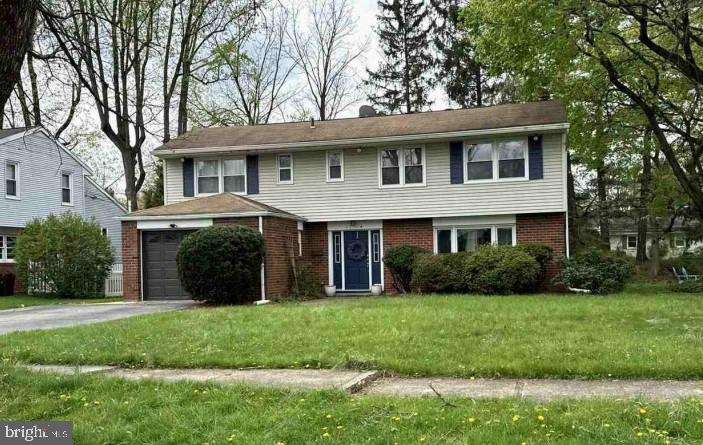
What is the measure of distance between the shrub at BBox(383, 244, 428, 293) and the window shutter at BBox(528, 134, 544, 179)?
395 cm

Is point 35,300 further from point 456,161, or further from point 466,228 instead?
point 456,161

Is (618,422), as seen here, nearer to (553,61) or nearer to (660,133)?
(553,61)

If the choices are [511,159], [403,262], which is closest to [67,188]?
[403,262]

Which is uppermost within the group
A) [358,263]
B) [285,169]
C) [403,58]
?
[403,58]

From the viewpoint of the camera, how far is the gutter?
18.3 metres

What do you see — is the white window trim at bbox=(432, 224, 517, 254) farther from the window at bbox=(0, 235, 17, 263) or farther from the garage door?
the window at bbox=(0, 235, 17, 263)

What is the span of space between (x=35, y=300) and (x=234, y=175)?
26.2 feet

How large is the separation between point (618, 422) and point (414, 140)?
15.4 meters

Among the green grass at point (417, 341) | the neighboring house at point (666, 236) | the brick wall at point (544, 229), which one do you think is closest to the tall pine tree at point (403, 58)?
the neighboring house at point (666, 236)

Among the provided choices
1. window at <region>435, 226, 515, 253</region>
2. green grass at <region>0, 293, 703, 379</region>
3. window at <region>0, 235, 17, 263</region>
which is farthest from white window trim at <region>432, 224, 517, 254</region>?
window at <region>0, 235, 17, 263</region>

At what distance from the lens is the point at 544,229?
1891 centimetres

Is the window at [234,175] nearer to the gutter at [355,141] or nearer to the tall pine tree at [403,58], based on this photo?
the gutter at [355,141]

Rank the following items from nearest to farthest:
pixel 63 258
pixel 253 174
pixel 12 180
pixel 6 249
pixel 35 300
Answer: pixel 253 174
pixel 35 300
pixel 63 258
pixel 6 249
pixel 12 180

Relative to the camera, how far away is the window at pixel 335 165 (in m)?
20.4
